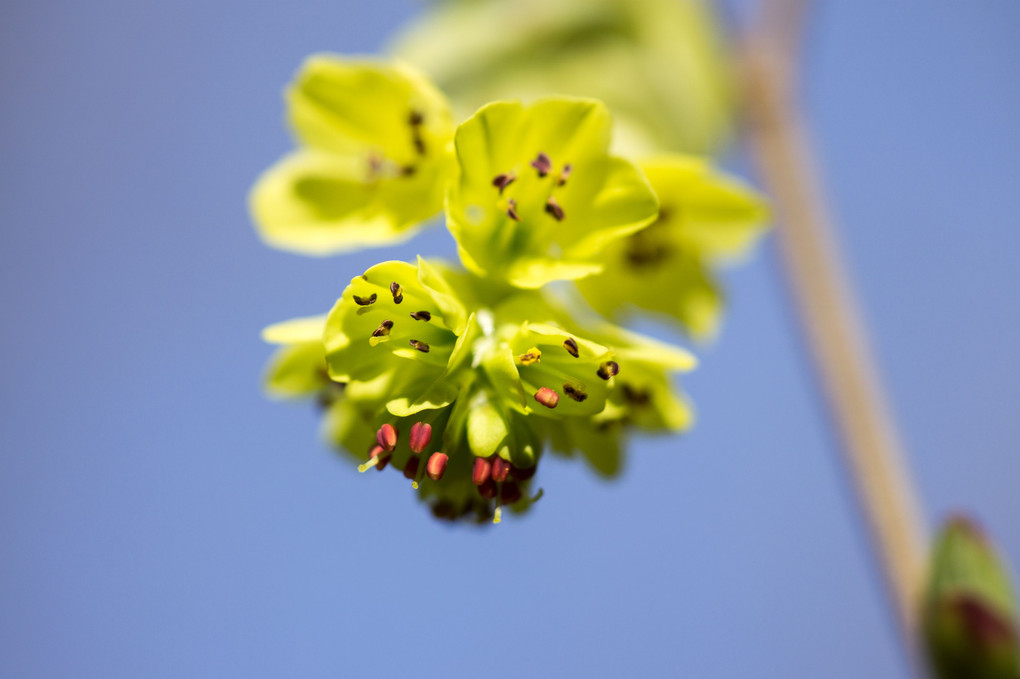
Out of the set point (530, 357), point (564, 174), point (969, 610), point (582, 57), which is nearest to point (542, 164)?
point (564, 174)

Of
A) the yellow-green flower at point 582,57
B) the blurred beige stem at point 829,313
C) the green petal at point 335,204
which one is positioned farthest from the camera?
the yellow-green flower at point 582,57

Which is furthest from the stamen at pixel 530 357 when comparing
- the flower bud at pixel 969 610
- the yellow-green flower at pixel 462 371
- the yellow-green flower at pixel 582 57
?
the yellow-green flower at pixel 582 57

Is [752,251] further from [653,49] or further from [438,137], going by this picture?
[653,49]

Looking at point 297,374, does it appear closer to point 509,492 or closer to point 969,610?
point 509,492

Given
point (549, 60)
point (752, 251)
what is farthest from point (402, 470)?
point (549, 60)

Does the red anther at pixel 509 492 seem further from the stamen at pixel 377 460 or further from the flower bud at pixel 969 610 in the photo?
the flower bud at pixel 969 610

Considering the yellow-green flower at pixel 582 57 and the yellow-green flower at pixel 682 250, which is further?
the yellow-green flower at pixel 582 57

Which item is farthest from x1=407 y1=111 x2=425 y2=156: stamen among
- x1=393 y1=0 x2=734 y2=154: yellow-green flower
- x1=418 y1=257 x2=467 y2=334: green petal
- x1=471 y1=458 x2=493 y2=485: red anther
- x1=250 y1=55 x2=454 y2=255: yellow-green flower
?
x1=393 y1=0 x2=734 y2=154: yellow-green flower
